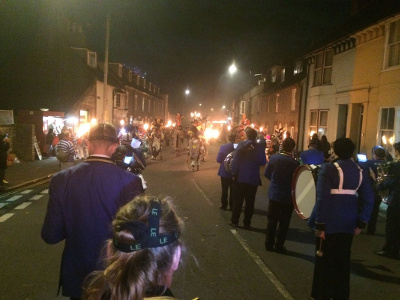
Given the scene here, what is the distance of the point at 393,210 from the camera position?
6.00 meters

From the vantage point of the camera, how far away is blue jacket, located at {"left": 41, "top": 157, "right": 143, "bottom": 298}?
2.65m

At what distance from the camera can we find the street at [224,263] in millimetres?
4617

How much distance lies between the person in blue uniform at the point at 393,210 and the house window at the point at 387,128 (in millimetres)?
7837

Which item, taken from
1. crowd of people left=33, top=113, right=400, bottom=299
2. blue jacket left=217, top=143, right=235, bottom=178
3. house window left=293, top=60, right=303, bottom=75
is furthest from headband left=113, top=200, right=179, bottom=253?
house window left=293, top=60, right=303, bottom=75

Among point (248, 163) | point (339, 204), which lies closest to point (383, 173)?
point (248, 163)

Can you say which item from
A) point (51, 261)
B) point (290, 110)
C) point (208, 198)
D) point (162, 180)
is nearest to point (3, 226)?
point (51, 261)

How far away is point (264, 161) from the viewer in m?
7.59

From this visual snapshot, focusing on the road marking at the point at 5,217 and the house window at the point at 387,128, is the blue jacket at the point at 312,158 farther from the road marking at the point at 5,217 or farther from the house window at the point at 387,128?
the road marking at the point at 5,217

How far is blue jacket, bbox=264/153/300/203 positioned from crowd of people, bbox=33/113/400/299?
17 mm

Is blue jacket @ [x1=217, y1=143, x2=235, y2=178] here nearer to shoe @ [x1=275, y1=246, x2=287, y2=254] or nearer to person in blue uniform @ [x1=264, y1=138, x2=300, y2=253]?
person in blue uniform @ [x1=264, y1=138, x2=300, y2=253]

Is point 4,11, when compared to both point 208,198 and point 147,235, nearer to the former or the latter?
point 208,198

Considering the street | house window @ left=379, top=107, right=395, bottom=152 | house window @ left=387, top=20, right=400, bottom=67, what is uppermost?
house window @ left=387, top=20, right=400, bottom=67

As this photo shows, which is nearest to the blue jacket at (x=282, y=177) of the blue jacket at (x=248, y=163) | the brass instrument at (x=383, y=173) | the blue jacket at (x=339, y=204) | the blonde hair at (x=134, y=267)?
the blue jacket at (x=248, y=163)

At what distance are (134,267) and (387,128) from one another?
1406 centimetres
